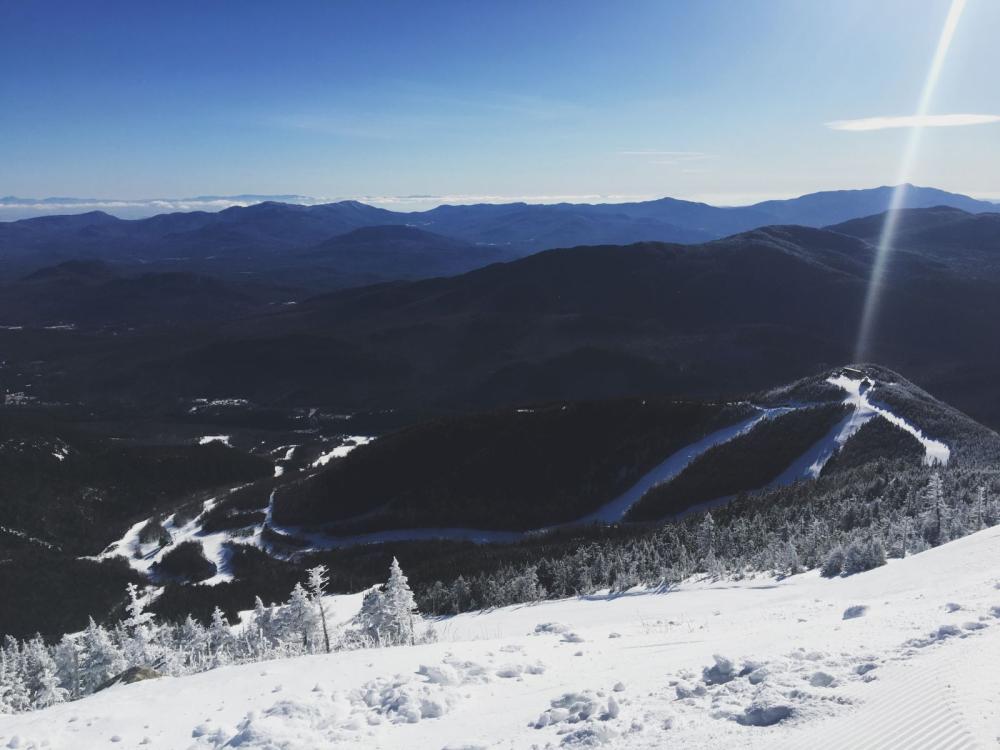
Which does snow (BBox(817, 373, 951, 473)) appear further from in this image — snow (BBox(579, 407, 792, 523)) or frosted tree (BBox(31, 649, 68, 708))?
frosted tree (BBox(31, 649, 68, 708))

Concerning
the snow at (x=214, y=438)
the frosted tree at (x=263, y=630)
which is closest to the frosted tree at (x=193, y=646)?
the frosted tree at (x=263, y=630)

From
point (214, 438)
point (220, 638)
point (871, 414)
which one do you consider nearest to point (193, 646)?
point (220, 638)

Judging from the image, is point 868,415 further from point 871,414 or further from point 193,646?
point 193,646

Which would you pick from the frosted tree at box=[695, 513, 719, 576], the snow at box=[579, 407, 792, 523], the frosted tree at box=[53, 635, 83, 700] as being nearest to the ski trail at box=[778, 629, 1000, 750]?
the frosted tree at box=[695, 513, 719, 576]

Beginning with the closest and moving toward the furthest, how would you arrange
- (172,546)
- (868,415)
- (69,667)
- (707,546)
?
(707,546)
(69,667)
(868,415)
(172,546)

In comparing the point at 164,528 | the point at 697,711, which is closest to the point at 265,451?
the point at 164,528

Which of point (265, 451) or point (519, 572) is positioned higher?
point (519, 572)

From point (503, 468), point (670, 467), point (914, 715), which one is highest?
point (914, 715)

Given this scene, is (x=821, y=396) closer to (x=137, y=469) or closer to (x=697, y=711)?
(x=697, y=711)
